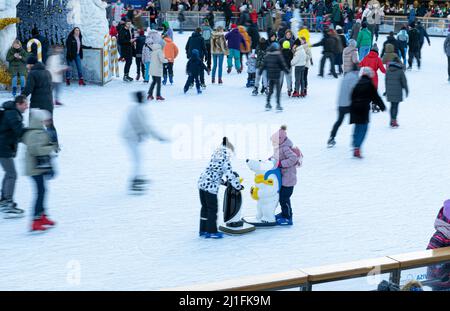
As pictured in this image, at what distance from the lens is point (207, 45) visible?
1831 centimetres

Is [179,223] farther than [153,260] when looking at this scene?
Yes

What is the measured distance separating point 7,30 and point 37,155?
335 inches

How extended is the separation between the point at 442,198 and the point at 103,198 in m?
3.85

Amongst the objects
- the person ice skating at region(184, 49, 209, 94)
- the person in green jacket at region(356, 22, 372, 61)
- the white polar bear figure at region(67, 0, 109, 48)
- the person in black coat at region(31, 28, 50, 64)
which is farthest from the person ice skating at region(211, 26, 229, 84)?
the person in green jacket at region(356, 22, 372, 61)

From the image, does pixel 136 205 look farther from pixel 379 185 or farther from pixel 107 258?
pixel 379 185

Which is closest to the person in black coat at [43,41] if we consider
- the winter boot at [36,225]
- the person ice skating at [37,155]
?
the person ice skating at [37,155]

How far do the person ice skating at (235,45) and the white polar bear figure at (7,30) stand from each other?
4.97 m

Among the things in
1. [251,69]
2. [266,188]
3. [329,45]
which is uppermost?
[329,45]

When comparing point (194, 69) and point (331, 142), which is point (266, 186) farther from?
point (194, 69)

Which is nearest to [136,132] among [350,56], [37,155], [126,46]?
[37,155]

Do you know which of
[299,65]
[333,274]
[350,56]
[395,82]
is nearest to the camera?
[333,274]

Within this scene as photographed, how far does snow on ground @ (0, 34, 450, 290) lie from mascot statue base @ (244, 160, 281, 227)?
0.49 feet

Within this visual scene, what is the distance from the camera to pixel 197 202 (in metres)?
8.70

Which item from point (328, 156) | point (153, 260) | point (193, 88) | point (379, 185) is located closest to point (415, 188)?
point (379, 185)
